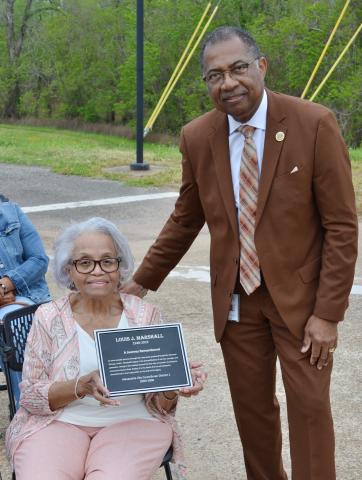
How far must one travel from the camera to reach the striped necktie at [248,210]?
9.93ft

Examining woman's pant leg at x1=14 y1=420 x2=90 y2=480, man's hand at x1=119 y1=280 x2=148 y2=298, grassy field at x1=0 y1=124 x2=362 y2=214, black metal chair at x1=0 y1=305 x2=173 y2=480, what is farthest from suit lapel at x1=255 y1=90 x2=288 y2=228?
grassy field at x1=0 y1=124 x2=362 y2=214

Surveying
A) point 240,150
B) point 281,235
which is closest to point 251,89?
point 240,150

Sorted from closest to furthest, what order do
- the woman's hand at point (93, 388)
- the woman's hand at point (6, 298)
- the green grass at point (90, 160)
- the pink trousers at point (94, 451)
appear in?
the woman's hand at point (93, 388)
the pink trousers at point (94, 451)
the woman's hand at point (6, 298)
the green grass at point (90, 160)

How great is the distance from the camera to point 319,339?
302cm

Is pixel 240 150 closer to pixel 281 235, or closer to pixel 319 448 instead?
pixel 281 235

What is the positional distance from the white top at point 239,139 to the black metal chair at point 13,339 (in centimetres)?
111

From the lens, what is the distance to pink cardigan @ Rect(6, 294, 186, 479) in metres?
3.13

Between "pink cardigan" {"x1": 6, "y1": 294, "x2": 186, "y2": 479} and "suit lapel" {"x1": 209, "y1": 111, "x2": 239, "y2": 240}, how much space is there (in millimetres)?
579

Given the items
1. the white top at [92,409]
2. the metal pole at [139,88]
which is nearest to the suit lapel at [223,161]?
the white top at [92,409]

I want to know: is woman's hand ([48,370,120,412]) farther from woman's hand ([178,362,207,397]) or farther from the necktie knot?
the necktie knot

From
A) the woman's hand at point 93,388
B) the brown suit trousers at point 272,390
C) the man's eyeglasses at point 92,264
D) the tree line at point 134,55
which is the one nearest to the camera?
the woman's hand at point 93,388

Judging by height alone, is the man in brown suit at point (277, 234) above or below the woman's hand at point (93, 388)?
above

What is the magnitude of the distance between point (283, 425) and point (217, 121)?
2.05m

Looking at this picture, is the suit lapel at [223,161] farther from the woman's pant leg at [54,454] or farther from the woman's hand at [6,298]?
the woman's hand at [6,298]
